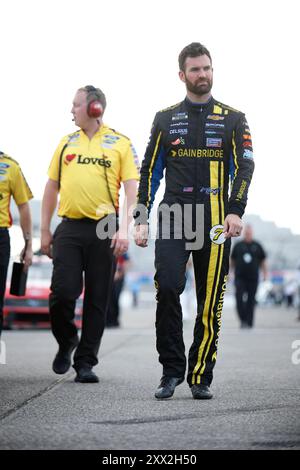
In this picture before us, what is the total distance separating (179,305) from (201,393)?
1.80 feet

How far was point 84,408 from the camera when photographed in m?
5.32

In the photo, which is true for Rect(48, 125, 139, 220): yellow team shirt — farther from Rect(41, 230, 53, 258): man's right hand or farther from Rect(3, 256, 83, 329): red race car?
Rect(3, 256, 83, 329): red race car

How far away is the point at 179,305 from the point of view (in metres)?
5.98

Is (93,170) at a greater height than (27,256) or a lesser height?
greater

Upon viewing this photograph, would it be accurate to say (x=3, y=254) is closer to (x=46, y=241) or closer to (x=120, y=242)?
(x=46, y=241)

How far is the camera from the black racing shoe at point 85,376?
689 centimetres

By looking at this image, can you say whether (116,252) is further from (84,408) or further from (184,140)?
(84,408)

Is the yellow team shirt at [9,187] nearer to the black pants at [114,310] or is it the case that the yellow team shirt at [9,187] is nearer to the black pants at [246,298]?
the black pants at [114,310]

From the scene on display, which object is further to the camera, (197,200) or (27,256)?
(27,256)

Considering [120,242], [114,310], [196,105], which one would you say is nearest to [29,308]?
[114,310]
